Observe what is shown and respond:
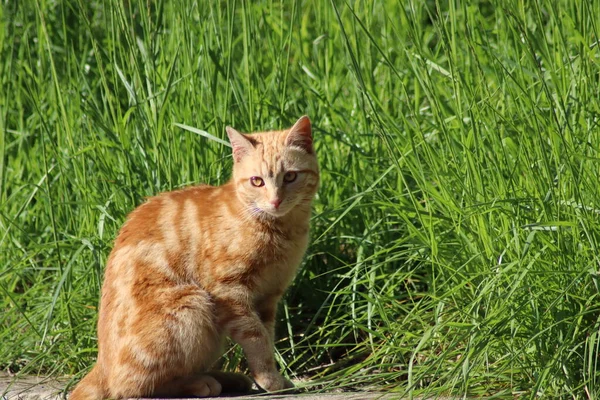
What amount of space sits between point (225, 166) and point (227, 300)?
75 centimetres

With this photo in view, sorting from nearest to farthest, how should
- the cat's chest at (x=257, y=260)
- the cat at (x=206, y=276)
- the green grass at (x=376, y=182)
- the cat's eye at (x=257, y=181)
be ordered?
the green grass at (x=376, y=182)
the cat at (x=206, y=276)
the cat's chest at (x=257, y=260)
the cat's eye at (x=257, y=181)

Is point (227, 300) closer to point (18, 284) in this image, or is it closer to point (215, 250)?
point (215, 250)

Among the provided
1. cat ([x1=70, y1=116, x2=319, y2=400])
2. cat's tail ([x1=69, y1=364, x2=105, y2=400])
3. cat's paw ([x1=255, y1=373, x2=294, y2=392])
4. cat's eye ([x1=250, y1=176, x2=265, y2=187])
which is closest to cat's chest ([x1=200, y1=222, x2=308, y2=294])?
cat ([x1=70, y1=116, x2=319, y2=400])

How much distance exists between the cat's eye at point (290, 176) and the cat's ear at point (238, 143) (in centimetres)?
14

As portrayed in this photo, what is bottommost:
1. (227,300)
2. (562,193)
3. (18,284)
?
(18,284)

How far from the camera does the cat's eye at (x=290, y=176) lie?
113 inches

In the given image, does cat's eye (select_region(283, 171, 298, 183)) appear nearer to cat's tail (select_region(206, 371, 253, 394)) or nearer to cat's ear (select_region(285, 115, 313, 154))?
cat's ear (select_region(285, 115, 313, 154))

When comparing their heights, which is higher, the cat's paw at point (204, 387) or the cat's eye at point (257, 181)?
the cat's eye at point (257, 181)

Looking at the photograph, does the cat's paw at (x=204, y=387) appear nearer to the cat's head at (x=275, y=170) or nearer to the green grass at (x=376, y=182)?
the green grass at (x=376, y=182)

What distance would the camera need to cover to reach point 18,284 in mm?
3801

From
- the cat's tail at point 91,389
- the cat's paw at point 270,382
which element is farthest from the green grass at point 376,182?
the cat's tail at point 91,389

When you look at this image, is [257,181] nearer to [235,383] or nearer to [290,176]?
[290,176]

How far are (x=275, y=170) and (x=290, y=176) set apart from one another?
0.06m

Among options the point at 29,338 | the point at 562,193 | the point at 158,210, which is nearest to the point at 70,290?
the point at 29,338
